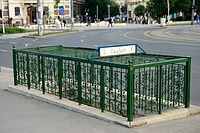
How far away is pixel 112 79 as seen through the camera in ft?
22.9

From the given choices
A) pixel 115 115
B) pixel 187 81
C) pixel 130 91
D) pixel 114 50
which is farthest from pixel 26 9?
pixel 130 91

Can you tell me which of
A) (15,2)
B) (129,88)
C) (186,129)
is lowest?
(186,129)

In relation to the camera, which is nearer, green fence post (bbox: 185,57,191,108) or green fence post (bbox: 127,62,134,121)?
green fence post (bbox: 127,62,134,121)

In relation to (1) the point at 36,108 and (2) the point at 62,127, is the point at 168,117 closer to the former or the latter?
(2) the point at 62,127

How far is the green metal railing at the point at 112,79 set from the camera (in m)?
6.80

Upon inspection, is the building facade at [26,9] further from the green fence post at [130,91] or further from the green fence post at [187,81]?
the green fence post at [130,91]

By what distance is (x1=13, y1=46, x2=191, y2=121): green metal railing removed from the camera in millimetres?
6800

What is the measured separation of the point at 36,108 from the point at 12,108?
1.77ft

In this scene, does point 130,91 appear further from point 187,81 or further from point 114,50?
point 187,81

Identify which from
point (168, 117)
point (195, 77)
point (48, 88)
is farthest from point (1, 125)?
point (195, 77)

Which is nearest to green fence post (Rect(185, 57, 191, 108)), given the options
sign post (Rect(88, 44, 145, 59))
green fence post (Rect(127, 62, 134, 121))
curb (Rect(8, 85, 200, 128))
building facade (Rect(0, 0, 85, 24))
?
curb (Rect(8, 85, 200, 128))

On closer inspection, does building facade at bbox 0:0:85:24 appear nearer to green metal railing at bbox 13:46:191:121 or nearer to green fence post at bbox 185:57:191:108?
green metal railing at bbox 13:46:191:121

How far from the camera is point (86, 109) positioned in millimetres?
7305

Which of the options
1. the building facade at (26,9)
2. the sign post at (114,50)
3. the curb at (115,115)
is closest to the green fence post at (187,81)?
the curb at (115,115)
